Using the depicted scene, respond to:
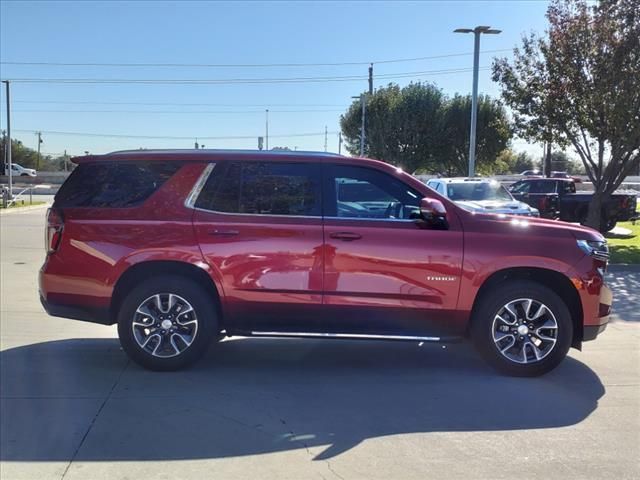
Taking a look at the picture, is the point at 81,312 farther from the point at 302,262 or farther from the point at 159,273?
the point at 302,262

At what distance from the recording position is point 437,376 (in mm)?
5469

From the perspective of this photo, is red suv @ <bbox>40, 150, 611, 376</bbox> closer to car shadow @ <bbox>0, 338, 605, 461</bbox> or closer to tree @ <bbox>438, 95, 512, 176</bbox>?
car shadow @ <bbox>0, 338, 605, 461</bbox>

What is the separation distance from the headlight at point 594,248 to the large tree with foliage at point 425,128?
34071mm

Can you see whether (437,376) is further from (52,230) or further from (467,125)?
(467,125)

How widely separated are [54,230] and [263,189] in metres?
1.91

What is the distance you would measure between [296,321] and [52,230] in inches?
92.2

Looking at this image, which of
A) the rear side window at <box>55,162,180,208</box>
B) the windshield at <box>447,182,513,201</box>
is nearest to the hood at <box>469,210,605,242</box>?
the rear side window at <box>55,162,180,208</box>

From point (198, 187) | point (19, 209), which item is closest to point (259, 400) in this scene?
point (198, 187)

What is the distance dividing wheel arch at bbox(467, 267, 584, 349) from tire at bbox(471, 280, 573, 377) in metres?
0.06

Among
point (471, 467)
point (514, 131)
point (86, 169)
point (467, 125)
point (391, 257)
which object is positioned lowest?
point (471, 467)

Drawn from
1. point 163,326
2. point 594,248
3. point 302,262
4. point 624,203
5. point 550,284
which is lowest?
point 163,326

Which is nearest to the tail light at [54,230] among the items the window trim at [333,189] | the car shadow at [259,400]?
the car shadow at [259,400]

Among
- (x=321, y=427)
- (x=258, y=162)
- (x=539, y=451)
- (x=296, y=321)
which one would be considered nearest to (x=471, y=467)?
(x=539, y=451)

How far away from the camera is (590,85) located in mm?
15047
